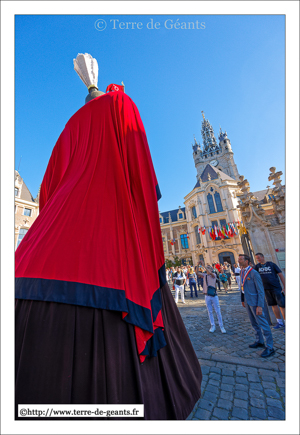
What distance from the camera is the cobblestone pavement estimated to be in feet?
5.74

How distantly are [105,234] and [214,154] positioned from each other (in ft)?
162

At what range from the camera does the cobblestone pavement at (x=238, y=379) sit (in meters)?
1.75

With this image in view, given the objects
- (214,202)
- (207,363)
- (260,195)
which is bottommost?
(207,363)

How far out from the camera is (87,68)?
2545mm

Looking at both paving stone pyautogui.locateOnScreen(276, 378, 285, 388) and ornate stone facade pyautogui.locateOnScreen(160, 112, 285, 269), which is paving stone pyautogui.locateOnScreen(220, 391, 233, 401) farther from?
ornate stone facade pyautogui.locateOnScreen(160, 112, 285, 269)

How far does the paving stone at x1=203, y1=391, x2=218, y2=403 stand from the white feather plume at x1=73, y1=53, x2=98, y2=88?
13.7ft

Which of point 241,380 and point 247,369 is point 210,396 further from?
point 247,369

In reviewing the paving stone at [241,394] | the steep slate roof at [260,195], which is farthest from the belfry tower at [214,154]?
the paving stone at [241,394]

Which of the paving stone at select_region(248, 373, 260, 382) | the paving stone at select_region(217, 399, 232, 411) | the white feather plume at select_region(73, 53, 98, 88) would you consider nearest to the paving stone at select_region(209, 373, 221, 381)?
the paving stone at select_region(248, 373, 260, 382)

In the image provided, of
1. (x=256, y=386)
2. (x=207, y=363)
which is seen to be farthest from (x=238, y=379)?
(x=207, y=363)

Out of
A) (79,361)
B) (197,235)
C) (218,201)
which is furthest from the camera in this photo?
(197,235)
